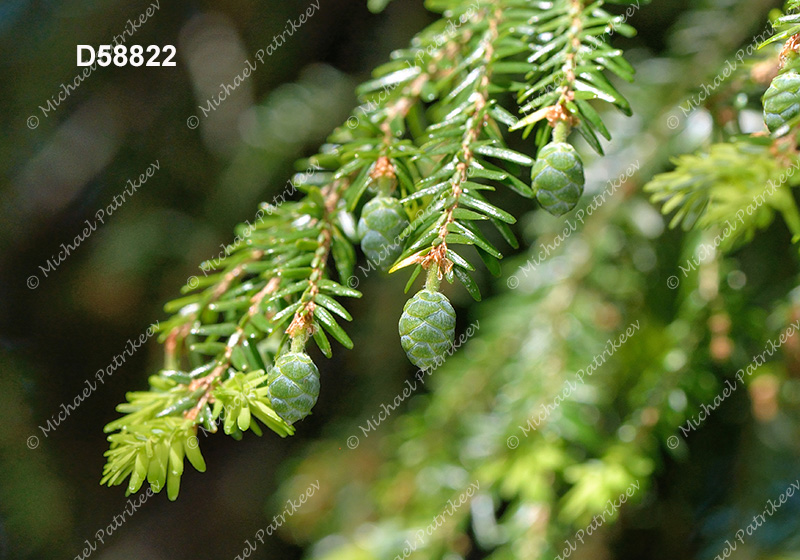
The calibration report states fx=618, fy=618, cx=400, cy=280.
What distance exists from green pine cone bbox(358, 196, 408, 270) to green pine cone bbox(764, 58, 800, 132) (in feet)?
0.95

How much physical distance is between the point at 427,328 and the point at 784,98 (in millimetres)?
307

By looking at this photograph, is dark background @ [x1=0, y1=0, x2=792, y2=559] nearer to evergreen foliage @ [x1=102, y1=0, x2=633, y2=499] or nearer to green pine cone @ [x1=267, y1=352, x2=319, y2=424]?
evergreen foliage @ [x1=102, y1=0, x2=633, y2=499]

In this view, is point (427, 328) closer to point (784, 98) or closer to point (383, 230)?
point (383, 230)

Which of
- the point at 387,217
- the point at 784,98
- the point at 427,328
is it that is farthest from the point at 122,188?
the point at 784,98

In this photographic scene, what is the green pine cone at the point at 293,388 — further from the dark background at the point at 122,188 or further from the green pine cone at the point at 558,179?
the dark background at the point at 122,188

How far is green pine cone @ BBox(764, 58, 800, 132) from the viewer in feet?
1.46

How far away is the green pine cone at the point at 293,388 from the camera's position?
0.45 meters

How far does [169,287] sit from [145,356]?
0.20 metres

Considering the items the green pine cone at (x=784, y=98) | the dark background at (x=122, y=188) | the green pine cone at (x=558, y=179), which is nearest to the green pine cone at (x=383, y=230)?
the green pine cone at (x=558, y=179)

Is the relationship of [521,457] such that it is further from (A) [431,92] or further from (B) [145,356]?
(B) [145,356]

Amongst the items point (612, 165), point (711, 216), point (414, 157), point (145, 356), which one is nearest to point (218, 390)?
point (414, 157)

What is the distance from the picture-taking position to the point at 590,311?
3.19 feet

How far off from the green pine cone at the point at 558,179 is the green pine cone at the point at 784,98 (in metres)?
0.14

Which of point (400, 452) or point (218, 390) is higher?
point (218, 390)
